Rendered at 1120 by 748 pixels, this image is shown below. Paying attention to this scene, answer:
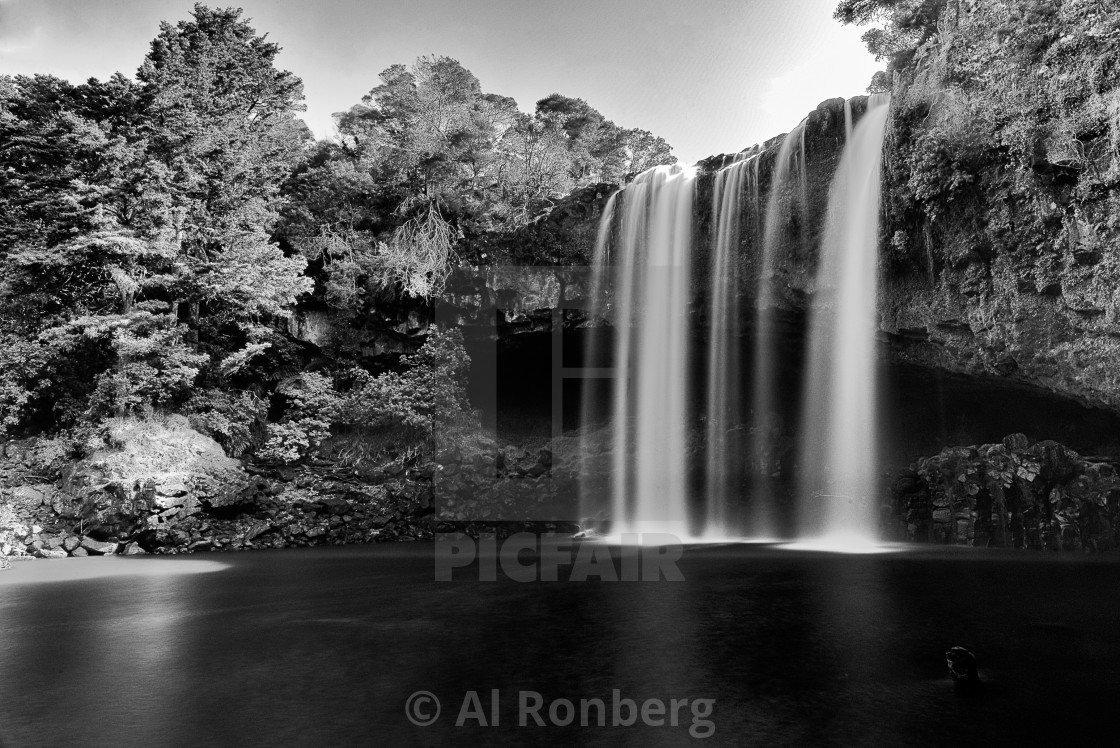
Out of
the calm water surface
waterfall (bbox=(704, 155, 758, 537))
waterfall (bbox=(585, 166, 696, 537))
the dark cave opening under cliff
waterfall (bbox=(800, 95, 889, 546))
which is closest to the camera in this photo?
the calm water surface

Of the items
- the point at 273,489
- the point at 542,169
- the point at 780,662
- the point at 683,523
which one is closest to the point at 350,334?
the point at 273,489

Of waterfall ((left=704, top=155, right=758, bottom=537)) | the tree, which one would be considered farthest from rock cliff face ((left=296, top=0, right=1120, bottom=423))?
the tree

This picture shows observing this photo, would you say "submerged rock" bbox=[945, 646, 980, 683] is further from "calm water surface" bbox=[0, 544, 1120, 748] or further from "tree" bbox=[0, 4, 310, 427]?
"tree" bbox=[0, 4, 310, 427]

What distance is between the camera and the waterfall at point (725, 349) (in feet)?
59.9

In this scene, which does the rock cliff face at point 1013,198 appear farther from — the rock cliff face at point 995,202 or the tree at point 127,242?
the tree at point 127,242

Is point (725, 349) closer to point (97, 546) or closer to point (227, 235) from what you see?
point (227, 235)

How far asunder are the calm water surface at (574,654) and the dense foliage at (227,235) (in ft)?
27.6

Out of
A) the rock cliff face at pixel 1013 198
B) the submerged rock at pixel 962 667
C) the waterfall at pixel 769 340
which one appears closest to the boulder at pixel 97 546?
the waterfall at pixel 769 340

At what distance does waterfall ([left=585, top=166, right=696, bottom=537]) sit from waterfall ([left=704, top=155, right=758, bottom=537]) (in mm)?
767

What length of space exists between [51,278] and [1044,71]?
22.9 metres

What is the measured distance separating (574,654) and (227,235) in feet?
57.3

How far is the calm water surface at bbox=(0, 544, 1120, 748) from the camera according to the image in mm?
5320

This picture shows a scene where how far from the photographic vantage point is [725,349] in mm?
20375

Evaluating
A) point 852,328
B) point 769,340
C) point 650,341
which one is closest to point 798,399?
point 769,340
